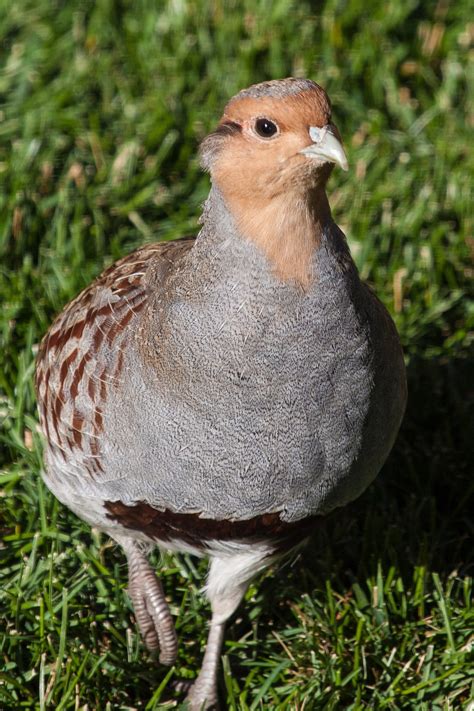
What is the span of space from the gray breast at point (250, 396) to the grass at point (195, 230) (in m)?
0.86

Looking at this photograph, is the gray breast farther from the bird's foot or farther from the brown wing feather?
the bird's foot

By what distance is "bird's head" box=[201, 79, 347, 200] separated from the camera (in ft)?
9.75

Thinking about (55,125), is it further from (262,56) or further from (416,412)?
(416,412)

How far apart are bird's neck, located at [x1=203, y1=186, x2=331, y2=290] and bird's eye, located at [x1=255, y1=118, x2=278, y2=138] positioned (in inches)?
6.6

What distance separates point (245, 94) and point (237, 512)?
1.26m

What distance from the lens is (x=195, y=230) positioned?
226 inches

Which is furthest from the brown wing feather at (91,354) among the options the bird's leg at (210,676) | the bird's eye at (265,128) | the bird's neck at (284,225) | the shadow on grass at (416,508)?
the shadow on grass at (416,508)

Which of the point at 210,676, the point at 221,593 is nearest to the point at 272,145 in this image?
the point at 221,593

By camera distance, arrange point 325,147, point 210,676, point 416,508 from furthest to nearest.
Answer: point 416,508, point 210,676, point 325,147

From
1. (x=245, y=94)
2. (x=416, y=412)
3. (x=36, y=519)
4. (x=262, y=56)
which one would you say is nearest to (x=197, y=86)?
(x=262, y=56)

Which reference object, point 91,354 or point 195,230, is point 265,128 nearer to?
point 91,354

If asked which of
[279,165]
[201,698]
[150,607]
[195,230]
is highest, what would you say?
[279,165]

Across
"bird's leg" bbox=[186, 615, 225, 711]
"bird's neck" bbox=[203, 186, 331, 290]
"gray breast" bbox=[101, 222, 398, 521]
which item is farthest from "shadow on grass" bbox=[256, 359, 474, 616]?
"bird's neck" bbox=[203, 186, 331, 290]

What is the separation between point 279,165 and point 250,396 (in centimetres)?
70
